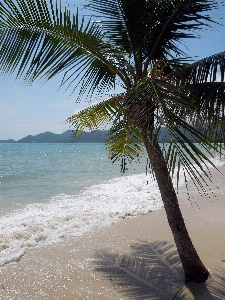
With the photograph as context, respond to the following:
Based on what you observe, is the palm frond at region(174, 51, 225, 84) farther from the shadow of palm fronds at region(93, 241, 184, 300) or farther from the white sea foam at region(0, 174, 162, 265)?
the white sea foam at region(0, 174, 162, 265)

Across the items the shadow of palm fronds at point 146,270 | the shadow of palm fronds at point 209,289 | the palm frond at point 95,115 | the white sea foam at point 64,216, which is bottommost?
the white sea foam at point 64,216

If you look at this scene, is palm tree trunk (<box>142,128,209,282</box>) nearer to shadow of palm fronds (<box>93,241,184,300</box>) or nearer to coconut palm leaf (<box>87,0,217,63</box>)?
shadow of palm fronds (<box>93,241,184,300</box>)

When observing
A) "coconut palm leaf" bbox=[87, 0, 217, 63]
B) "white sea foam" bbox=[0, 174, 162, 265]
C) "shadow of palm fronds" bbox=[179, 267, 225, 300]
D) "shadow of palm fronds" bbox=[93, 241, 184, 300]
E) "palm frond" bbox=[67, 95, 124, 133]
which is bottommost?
"white sea foam" bbox=[0, 174, 162, 265]

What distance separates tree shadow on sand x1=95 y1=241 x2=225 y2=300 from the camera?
13.4ft

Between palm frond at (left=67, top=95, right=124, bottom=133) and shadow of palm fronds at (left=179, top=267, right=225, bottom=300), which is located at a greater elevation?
palm frond at (left=67, top=95, right=124, bottom=133)

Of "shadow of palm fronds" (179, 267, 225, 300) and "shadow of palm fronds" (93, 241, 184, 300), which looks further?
"shadow of palm fronds" (93, 241, 184, 300)

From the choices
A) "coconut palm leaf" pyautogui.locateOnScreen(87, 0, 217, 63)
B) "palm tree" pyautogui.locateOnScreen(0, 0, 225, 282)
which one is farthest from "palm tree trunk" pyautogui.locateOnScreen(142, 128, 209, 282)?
"coconut palm leaf" pyautogui.locateOnScreen(87, 0, 217, 63)

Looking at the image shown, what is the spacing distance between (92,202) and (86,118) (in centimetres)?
654

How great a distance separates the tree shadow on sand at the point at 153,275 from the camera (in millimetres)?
4086

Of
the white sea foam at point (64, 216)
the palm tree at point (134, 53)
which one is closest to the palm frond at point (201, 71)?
the palm tree at point (134, 53)

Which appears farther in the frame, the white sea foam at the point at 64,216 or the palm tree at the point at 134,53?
the white sea foam at the point at 64,216

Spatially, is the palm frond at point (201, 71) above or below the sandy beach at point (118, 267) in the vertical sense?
above

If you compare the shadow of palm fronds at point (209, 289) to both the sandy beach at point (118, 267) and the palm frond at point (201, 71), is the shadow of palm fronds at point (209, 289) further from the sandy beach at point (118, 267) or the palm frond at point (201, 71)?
the palm frond at point (201, 71)

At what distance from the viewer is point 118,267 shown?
5.04 m
